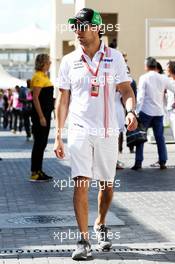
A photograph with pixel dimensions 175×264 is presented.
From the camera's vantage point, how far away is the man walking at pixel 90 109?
6.39 meters

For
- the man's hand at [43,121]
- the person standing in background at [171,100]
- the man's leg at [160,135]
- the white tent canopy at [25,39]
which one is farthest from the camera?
the white tent canopy at [25,39]

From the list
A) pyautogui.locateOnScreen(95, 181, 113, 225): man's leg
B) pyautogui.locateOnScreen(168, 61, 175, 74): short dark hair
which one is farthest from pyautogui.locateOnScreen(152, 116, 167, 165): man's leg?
pyautogui.locateOnScreen(95, 181, 113, 225): man's leg

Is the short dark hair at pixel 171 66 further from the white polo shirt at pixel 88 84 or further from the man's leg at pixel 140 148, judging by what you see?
the white polo shirt at pixel 88 84

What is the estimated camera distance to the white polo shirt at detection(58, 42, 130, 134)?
21.0 feet

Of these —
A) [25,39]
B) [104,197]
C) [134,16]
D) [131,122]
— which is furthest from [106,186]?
[25,39]

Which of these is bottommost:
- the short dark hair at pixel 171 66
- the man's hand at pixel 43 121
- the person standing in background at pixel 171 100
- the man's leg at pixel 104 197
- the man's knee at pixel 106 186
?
the man's leg at pixel 104 197

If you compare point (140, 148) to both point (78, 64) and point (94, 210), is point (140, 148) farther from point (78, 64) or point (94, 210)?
point (78, 64)

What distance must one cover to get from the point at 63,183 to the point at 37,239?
4.55m

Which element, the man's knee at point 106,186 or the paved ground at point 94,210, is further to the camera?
the man's knee at point 106,186

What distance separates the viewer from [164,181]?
1164 centimetres

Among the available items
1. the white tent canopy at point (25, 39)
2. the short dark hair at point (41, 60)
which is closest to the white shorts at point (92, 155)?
the short dark hair at point (41, 60)

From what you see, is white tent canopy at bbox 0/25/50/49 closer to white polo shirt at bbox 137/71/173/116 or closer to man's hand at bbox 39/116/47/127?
white polo shirt at bbox 137/71/173/116

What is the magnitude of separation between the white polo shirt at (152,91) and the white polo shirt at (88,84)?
6667 millimetres

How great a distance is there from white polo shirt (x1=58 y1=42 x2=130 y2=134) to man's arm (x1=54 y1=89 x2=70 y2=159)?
0.08 meters
